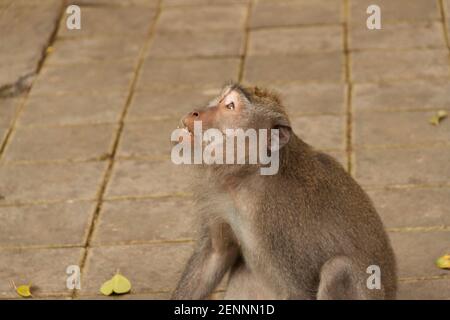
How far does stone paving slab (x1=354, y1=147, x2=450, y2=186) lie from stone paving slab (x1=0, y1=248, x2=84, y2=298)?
5.86ft

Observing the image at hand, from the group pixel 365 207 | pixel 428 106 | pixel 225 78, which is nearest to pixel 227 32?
pixel 225 78

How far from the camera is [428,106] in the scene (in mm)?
7656

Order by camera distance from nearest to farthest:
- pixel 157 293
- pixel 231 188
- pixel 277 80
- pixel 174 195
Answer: pixel 231 188
pixel 157 293
pixel 174 195
pixel 277 80

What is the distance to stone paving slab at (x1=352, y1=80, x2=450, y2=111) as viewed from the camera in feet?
25.2

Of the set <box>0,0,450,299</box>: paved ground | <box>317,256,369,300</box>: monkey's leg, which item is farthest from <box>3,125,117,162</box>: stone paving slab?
<box>317,256,369,300</box>: monkey's leg

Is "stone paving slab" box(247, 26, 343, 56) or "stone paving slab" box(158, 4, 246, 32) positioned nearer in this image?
"stone paving slab" box(247, 26, 343, 56)

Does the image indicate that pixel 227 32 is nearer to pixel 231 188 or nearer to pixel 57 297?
pixel 57 297

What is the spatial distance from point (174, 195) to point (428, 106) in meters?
1.91

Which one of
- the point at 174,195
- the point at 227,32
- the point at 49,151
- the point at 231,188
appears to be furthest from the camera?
the point at 227,32

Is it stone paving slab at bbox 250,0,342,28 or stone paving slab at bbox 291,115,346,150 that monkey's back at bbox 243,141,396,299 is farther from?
stone paving slab at bbox 250,0,342,28

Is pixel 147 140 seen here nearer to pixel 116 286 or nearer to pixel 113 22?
pixel 116 286

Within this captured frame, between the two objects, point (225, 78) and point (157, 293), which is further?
point (225, 78)

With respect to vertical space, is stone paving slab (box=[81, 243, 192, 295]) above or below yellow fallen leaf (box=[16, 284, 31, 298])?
below

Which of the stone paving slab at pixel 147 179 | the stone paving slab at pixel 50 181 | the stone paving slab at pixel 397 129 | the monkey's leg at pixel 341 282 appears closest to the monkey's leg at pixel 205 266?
the monkey's leg at pixel 341 282
